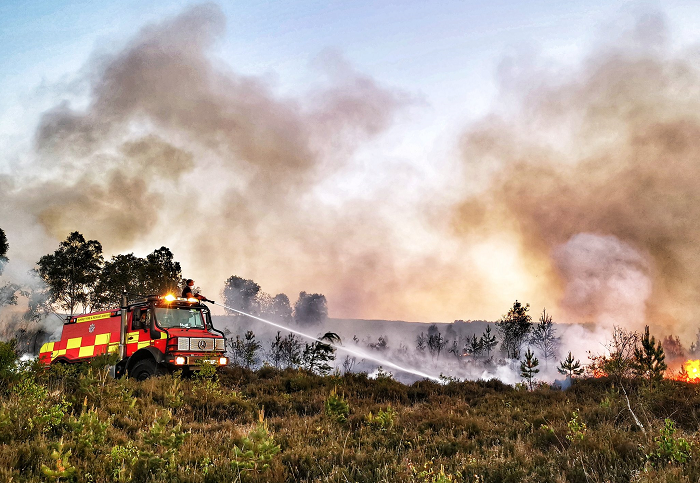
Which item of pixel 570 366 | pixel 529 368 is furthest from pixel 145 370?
pixel 570 366

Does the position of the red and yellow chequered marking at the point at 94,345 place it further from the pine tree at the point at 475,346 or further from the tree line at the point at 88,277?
the pine tree at the point at 475,346

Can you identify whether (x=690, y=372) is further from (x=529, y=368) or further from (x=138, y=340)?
(x=138, y=340)

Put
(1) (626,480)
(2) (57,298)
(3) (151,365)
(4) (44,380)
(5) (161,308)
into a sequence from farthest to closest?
(2) (57,298)
(5) (161,308)
(3) (151,365)
(4) (44,380)
(1) (626,480)

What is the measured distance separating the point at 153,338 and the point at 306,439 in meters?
7.68

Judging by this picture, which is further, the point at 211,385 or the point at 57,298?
the point at 57,298

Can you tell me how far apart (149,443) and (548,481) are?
533cm

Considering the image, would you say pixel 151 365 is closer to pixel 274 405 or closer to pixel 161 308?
pixel 161 308

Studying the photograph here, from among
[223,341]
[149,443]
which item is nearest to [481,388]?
[223,341]

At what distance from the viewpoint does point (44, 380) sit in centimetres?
1057

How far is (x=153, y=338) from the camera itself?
1276 cm

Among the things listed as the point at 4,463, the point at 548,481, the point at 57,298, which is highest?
the point at 57,298

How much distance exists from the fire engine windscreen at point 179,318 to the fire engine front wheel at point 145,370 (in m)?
1.13

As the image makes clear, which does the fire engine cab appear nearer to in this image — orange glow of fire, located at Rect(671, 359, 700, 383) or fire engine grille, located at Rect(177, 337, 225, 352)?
fire engine grille, located at Rect(177, 337, 225, 352)

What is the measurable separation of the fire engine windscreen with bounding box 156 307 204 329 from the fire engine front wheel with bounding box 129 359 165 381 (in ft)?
3.71
